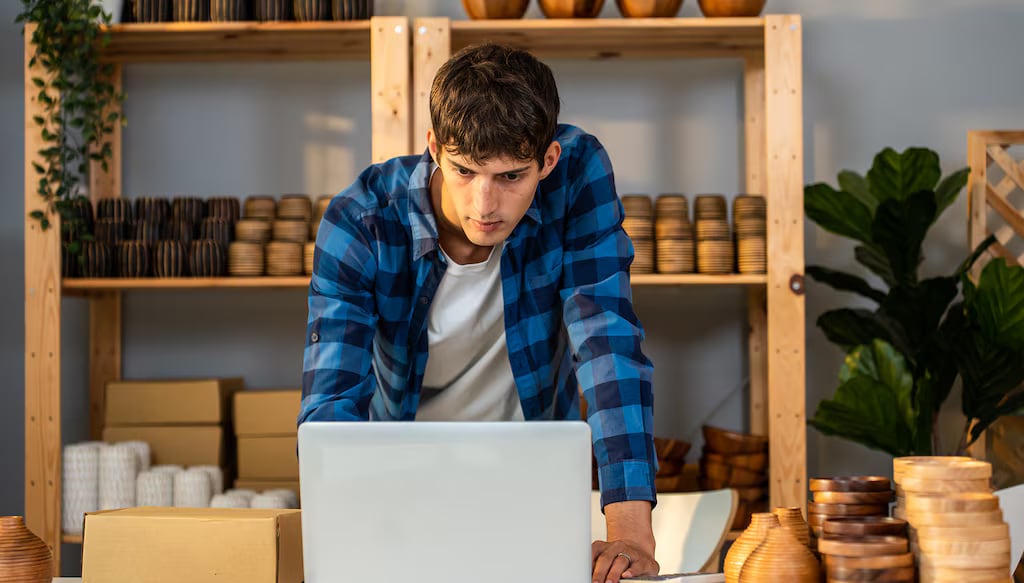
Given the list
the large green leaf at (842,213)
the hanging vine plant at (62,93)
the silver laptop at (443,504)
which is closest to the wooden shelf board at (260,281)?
the hanging vine plant at (62,93)

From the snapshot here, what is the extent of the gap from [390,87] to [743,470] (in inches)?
54.9

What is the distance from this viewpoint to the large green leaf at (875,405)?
2551mm

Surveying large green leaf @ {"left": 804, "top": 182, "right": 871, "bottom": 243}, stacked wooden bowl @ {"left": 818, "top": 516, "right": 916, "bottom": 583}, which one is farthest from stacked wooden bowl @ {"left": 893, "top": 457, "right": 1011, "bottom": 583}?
large green leaf @ {"left": 804, "top": 182, "right": 871, "bottom": 243}

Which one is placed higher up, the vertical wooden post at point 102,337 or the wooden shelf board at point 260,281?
the wooden shelf board at point 260,281

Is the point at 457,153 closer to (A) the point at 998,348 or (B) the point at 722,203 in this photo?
(B) the point at 722,203

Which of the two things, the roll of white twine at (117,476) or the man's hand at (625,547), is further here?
the roll of white twine at (117,476)

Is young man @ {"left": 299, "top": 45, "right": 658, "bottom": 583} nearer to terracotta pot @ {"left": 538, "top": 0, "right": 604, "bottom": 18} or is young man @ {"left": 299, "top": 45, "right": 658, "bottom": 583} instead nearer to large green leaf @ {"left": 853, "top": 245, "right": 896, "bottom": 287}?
terracotta pot @ {"left": 538, "top": 0, "right": 604, "bottom": 18}

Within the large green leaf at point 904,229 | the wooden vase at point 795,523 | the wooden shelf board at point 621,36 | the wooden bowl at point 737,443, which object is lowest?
the wooden bowl at point 737,443

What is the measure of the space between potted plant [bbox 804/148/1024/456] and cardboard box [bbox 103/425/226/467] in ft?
5.36

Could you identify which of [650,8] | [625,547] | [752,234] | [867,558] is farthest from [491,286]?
[650,8]

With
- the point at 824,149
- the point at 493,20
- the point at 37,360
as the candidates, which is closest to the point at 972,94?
the point at 824,149

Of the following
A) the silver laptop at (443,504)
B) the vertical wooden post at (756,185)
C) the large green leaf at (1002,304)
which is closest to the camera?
the silver laptop at (443,504)

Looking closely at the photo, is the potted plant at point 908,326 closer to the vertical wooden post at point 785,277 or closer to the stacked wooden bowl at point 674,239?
the vertical wooden post at point 785,277

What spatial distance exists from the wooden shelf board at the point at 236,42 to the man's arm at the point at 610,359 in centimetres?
142
